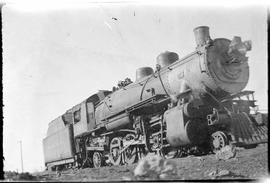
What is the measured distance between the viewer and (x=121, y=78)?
40.1 feet

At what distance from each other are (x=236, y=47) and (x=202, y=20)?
1090 mm

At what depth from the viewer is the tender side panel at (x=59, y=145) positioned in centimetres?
1413

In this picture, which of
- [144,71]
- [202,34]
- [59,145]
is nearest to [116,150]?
[144,71]

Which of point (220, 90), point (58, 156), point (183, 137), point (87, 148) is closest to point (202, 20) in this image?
point (220, 90)

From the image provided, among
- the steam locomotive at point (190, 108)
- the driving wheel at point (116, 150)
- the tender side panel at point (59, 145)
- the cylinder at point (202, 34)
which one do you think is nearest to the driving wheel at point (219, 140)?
the steam locomotive at point (190, 108)

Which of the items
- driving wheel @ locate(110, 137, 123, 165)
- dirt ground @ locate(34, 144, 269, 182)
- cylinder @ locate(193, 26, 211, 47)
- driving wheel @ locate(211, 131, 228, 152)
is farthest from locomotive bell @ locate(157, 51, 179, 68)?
dirt ground @ locate(34, 144, 269, 182)

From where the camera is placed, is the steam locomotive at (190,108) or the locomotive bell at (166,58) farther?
the locomotive bell at (166,58)

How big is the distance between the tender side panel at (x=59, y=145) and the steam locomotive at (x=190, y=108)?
2798mm

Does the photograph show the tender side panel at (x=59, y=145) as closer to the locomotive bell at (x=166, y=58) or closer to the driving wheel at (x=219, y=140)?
the locomotive bell at (x=166, y=58)

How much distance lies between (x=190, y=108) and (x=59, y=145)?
8.59 m

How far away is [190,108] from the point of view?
8391mm

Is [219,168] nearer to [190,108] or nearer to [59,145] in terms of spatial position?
[190,108]

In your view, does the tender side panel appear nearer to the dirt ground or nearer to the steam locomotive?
the steam locomotive

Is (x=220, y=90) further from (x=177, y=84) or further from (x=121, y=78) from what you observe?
(x=121, y=78)
